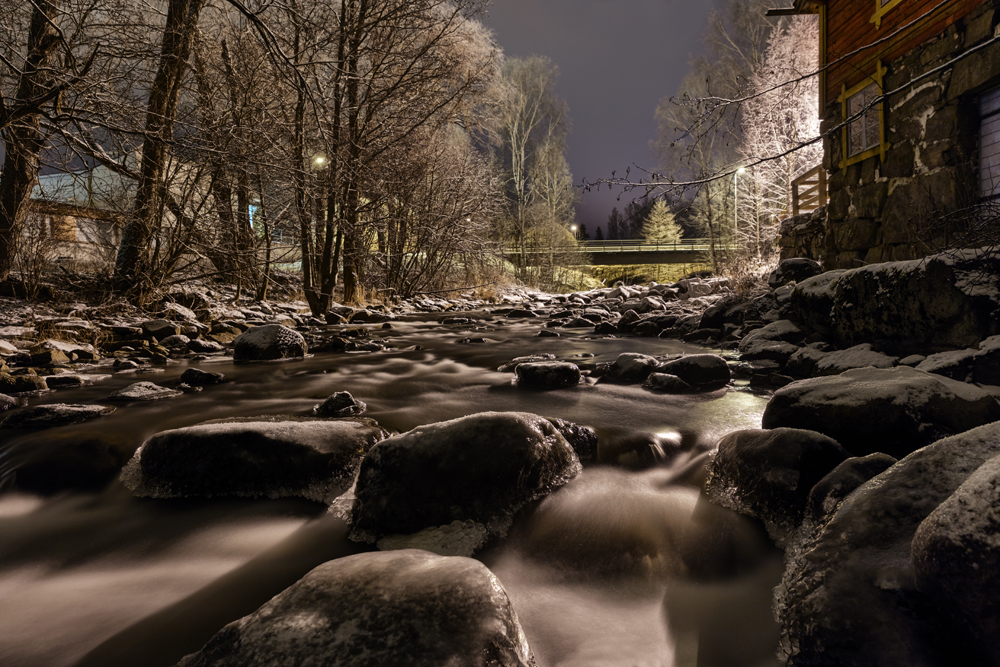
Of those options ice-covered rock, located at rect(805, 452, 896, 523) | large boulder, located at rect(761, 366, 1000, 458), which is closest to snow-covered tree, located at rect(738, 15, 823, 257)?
large boulder, located at rect(761, 366, 1000, 458)

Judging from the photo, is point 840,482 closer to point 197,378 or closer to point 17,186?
point 197,378

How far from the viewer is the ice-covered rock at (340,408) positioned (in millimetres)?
3572

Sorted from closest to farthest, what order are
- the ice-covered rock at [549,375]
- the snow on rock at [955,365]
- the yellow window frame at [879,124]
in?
the snow on rock at [955,365] < the ice-covered rock at [549,375] < the yellow window frame at [879,124]

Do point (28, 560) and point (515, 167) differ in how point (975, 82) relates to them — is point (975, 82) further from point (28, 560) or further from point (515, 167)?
point (515, 167)

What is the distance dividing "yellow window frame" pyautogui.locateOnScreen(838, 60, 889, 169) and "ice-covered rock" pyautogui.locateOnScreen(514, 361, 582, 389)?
6.75 meters

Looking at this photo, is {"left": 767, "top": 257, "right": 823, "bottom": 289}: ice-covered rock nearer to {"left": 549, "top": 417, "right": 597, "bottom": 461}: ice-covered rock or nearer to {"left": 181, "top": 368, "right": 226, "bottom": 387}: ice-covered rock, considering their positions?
{"left": 549, "top": 417, "right": 597, "bottom": 461}: ice-covered rock

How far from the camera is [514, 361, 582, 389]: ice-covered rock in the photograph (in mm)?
4637

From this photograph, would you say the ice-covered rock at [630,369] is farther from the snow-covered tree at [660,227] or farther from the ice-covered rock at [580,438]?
the snow-covered tree at [660,227]

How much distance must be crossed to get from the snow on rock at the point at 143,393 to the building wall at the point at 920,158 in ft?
25.9

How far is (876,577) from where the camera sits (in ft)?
4.26

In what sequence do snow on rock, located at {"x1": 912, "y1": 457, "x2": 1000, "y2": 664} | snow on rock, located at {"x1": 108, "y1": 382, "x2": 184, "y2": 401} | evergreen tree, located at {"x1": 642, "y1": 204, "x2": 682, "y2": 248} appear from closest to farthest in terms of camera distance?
snow on rock, located at {"x1": 912, "y1": 457, "x2": 1000, "y2": 664}
snow on rock, located at {"x1": 108, "y1": 382, "x2": 184, "y2": 401}
evergreen tree, located at {"x1": 642, "y1": 204, "x2": 682, "y2": 248}

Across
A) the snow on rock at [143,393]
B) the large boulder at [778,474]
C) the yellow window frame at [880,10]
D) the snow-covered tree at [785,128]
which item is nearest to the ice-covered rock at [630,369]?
the large boulder at [778,474]

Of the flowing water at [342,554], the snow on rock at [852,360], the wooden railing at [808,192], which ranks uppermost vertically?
the wooden railing at [808,192]

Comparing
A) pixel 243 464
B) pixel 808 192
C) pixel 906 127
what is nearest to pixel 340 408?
pixel 243 464
